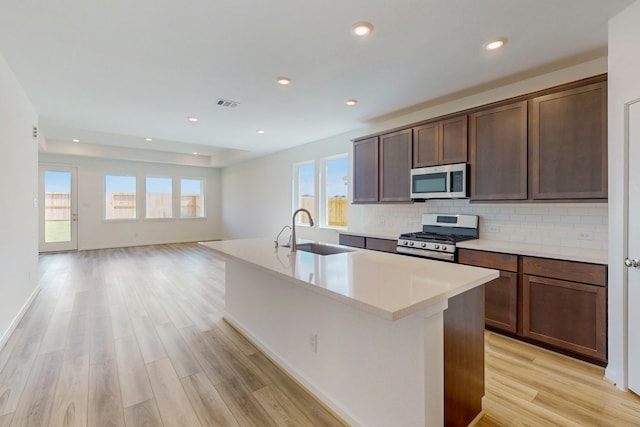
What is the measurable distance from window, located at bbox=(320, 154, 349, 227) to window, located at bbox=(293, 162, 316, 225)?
0.98ft

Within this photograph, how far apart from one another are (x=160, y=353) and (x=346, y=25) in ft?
9.86

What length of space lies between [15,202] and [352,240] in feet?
12.7

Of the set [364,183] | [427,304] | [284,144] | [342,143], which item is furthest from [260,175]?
[427,304]

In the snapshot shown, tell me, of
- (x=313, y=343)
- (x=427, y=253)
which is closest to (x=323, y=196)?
(x=427, y=253)

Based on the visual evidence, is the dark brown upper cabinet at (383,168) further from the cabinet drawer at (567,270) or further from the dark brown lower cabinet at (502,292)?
the cabinet drawer at (567,270)

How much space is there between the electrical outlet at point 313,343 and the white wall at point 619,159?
2092mm

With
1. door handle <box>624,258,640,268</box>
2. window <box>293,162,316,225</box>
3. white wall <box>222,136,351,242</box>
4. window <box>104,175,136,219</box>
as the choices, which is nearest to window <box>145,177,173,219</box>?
window <box>104,175,136,219</box>

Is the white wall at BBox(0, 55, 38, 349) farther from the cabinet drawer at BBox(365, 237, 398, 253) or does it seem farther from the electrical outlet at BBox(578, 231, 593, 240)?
A: the electrical outlet at BBox(578, 231, 593, 240)

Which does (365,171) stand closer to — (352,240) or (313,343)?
(352,240)

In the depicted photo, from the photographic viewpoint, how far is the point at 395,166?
3961 millimetres

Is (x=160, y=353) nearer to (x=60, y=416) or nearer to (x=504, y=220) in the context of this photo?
(x=60, y=416)

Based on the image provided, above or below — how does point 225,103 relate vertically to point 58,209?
above

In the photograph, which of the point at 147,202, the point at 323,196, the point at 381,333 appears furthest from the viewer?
the point at 147,202

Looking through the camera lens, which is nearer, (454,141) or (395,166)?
(454,141)
